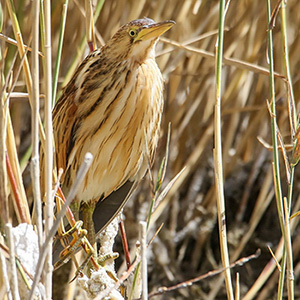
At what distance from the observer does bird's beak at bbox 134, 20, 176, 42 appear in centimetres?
135

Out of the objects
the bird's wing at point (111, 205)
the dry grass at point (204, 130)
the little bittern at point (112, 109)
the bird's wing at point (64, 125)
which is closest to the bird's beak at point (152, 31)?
the little bittern at point (112, 109)

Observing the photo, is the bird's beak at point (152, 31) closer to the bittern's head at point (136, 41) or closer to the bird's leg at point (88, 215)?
the bittern's head at point (136, 41)

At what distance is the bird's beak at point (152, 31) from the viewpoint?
1350 mm

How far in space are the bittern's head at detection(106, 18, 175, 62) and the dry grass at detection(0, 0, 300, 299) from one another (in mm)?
535

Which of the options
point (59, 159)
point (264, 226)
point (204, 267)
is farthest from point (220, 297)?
point (59, 159)

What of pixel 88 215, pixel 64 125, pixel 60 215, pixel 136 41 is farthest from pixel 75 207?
pixel 60 215

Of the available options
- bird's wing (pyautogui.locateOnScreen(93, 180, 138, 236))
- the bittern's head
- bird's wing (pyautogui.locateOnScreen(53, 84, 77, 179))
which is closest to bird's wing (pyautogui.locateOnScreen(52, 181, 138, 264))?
bird's wing (pyautogui.locateOnScreen(93, 180, 138, 236))

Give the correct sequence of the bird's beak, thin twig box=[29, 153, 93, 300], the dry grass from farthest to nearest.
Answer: the dry grass → the bird's beak → thin twig box=[29, 153, 93, 300]

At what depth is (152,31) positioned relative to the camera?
1.38 meters

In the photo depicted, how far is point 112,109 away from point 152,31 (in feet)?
0.70

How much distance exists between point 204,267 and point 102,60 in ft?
4.35

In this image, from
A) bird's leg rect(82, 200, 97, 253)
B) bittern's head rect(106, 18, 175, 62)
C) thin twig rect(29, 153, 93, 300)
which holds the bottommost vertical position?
bird's leg rect(82, 200, 97, 253)

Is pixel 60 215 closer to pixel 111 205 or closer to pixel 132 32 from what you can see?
pixel 132 32

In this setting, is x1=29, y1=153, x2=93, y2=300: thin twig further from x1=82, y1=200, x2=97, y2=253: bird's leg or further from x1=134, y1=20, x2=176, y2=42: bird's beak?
x1=82, y1=200, x2=97, y2=253: bird's leg
